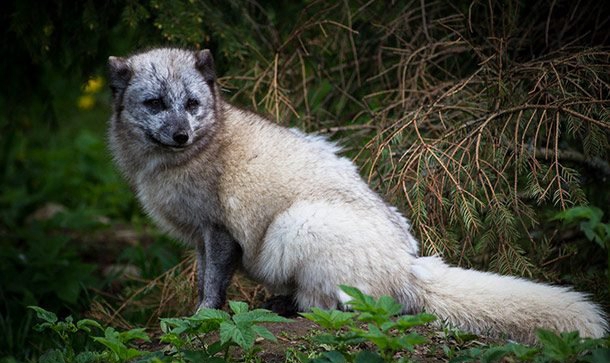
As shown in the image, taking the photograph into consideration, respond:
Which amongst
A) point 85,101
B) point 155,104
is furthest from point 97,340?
point 85,101

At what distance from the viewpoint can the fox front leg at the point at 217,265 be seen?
4.89 meters

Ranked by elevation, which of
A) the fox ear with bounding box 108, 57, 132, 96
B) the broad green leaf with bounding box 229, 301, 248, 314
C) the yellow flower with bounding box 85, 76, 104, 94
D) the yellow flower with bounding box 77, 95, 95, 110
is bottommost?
the broad green leaf with bounding box 229, 301, 248, 314

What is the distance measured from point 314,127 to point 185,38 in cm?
127

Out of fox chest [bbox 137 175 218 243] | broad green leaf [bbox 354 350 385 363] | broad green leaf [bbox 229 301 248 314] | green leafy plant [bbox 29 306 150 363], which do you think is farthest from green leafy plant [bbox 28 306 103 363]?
broad green leaf [bbox 354 350 385 363]

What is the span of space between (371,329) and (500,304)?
1204 millimetres

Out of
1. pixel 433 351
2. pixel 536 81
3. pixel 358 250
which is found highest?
pixel 536 81

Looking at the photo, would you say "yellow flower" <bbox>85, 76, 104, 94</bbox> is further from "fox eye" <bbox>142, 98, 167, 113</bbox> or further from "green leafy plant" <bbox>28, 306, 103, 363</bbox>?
"green leafy plant" <bbox>28, 306, 103, 363</bbox>

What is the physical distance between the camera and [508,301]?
4531 mm

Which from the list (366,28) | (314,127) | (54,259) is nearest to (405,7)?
(366,28)

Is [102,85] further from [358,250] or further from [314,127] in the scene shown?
[358,250]

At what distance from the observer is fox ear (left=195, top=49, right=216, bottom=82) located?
5070 millimetres

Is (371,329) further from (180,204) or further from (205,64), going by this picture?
A: (205,64)

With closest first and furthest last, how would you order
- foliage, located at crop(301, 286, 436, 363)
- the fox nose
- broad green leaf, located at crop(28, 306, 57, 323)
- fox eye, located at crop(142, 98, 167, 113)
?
foliage, located at crop(301, 286, 436, 363) → broad green leaf, located at crop(28, 306, 57, 323) → the fox nose → fox eye, located at crop(142, 98, 167, 113)

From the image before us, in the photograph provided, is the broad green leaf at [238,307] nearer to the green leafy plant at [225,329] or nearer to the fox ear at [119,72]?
the green leafy plant at [225,329]
